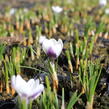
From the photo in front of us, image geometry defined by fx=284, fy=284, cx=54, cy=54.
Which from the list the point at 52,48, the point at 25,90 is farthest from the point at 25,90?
the point at 52,48

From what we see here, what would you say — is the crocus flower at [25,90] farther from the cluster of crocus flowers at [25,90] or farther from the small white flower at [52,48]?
the small white flower at [52,48]

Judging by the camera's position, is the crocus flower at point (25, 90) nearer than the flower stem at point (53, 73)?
Yes

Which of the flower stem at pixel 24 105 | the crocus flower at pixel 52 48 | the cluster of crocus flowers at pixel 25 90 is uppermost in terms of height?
the crocus flower at pixel 52 48

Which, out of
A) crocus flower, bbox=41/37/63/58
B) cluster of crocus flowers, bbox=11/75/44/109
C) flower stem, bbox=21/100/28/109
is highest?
crocus flower, bbox=41/37/63/58

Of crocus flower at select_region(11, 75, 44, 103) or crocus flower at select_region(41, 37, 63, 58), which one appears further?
crocus flower at select_region(41, 37, 63, 58)

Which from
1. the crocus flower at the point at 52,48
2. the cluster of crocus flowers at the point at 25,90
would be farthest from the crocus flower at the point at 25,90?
the crocus flower at the point at 52,48

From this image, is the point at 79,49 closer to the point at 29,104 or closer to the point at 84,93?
the point at 84,93

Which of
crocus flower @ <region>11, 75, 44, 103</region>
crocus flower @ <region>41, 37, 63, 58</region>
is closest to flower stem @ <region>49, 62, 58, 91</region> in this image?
crocus flower @ <region>41, 37, 63, 58</region>

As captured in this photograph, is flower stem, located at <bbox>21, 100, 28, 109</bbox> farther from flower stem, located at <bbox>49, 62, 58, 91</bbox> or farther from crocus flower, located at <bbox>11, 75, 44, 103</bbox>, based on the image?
flower stem, located at <bbox>49, 62, 58, 91</bbox>

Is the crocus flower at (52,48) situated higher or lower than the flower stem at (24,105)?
higher

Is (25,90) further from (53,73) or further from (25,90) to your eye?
(53,73)

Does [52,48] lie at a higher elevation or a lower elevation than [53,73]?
higher

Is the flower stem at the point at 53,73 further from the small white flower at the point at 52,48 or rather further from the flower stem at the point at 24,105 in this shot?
the flower stem at the point at 24,105
